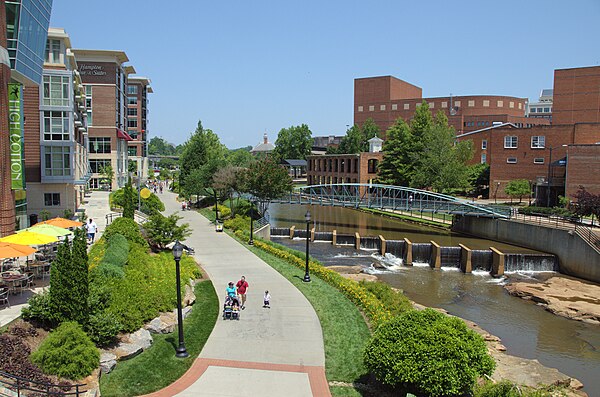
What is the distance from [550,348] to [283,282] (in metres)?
12.0

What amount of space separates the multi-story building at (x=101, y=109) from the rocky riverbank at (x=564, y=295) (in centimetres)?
5612

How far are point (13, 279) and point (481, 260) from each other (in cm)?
3076

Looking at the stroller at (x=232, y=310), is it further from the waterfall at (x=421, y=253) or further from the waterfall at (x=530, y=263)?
the waterfall at (x=530, y=263)

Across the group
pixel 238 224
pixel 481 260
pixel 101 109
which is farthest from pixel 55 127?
pixel 101 109

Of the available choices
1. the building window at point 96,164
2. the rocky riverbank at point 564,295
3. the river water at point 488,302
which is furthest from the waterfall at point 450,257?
the building window at point 96,164

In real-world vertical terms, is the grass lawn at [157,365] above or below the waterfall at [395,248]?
above

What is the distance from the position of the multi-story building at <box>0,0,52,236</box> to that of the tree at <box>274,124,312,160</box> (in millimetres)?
105941

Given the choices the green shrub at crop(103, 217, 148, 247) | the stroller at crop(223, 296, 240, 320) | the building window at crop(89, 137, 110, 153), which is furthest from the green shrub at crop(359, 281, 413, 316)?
the building window at crop(89, 137, 110, 153)

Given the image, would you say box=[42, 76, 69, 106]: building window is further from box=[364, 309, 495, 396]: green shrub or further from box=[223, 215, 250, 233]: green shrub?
box=[364, 309, 495, 396]: green shrub

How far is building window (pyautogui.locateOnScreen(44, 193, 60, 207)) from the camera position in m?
39.7

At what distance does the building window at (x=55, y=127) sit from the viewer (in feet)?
126

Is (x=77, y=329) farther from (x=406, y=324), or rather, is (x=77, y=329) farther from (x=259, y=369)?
(x=406, y=324)

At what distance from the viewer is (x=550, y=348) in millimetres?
23328

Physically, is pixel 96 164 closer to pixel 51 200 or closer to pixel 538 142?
pixel 51 200
